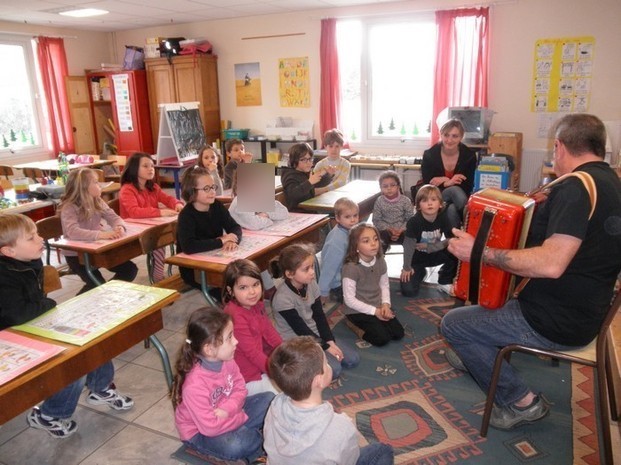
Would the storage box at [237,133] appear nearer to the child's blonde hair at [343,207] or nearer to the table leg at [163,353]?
the child's blonde hair at [343,207]

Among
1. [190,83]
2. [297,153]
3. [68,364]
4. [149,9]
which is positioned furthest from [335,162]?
[190,83]

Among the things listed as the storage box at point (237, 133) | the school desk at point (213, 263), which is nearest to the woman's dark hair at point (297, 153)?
the school desk at point (213, 263)

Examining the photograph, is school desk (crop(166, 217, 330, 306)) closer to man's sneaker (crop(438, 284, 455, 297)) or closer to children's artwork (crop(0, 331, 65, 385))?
children's artwork (crop(0, 331, 65, 385))

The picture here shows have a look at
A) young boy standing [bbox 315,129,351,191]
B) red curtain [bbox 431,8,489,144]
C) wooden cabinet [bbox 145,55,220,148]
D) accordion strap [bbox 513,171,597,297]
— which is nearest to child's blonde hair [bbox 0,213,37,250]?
accordion strap [bbox 513,171,597,297]

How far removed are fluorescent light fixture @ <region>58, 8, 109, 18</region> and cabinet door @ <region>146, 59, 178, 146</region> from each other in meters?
1.17

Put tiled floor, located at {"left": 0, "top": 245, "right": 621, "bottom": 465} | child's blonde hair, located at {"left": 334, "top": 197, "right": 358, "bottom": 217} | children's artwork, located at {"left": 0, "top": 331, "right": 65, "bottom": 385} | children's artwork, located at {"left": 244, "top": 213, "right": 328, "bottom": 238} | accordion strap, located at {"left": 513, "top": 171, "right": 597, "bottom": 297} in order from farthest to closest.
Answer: child's blonde hair, located at {"left": 334, "top": 197, "right": 358, "bottom": 217}, children's artwork, located at {"left": 244, "top": 213, "right": 328, "bottom": 238}, tiled floor, located at {"left": 0, "top": 245, "right": 621, "bottom": 465}, accordion strap, located at {"left": 513, "top": 171, "right": 597, "bottom": 297}, children's artwork, located at {"left": 0, "top": 331, "right": 65, "bottom": 385}

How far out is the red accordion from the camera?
179cm

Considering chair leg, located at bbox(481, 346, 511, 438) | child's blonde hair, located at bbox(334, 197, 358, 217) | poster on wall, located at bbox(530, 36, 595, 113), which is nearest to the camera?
chair leg, located at bbox(481, 346, 511, 438)

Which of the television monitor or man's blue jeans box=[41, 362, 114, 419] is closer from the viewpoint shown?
man's blue jeans box=[41, 362, 114, 419]

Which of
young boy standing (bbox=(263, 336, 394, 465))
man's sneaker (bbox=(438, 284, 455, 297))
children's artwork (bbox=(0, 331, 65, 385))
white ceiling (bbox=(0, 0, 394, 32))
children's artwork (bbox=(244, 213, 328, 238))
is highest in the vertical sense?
white ceiling (bbox=(0, 0, 394, 32))

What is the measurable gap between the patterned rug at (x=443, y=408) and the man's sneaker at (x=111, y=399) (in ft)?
3.24

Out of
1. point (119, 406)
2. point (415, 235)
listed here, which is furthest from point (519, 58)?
point (119, 406)

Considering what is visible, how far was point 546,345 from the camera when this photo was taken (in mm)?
1845

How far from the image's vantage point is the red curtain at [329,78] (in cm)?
641
